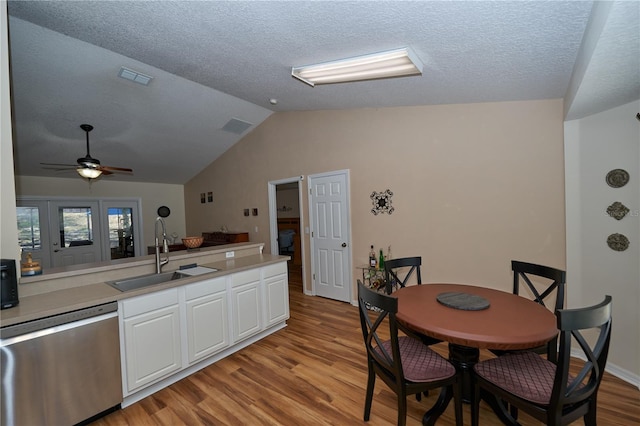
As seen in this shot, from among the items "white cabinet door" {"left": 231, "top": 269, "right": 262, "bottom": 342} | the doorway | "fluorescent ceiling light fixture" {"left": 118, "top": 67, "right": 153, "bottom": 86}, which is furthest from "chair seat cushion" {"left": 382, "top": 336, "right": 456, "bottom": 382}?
"fluorescent ceiling light fixture" {"left": 118, "top": 67, "right": 153, "bottom": 86}

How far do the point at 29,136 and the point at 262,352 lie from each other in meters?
4.69

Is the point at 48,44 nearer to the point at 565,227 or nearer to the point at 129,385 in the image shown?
the point at 129,385

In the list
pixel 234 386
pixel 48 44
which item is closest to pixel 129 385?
pixel 234 386

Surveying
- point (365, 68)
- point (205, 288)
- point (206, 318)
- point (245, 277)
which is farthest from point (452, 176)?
point (206, 318)

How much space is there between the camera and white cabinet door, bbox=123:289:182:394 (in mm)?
1999

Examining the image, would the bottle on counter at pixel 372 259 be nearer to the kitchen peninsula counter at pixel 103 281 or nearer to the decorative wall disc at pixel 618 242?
the kitchen peninsula counter at pixel 103 281

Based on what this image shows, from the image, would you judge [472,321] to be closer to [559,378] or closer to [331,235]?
[559,378]

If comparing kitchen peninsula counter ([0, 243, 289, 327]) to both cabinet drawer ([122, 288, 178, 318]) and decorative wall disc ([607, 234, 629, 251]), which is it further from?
decorative wall disc ([607, 234, 629, 251])

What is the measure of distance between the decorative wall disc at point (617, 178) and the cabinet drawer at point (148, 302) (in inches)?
144

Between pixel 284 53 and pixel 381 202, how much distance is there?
2.19m

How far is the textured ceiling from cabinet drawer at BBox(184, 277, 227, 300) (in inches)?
80.0

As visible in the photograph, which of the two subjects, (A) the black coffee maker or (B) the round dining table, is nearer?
(B) the round dining table

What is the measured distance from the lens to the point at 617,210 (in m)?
2.22

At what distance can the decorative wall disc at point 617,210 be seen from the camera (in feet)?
7.18
